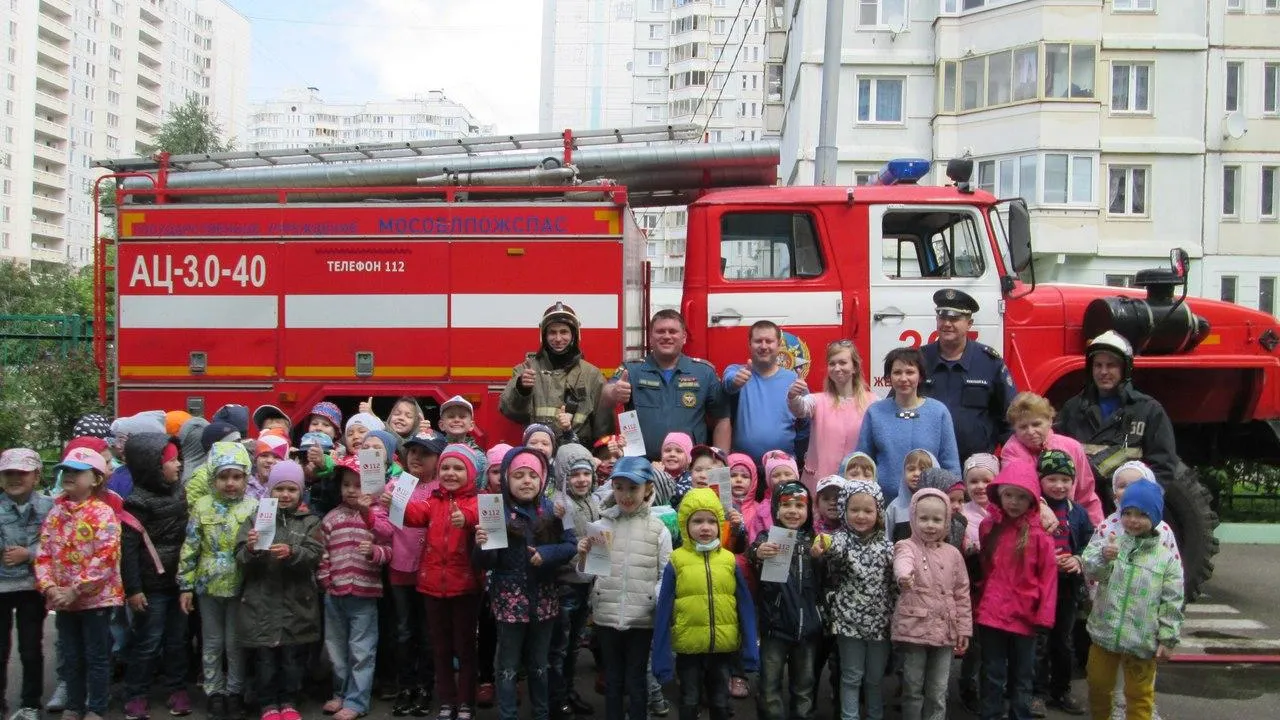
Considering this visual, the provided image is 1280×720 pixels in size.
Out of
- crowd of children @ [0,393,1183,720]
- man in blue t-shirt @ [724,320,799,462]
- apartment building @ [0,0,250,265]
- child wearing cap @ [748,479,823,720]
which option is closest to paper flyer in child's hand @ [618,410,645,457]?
crowd of children @ [0,393,1183,720]

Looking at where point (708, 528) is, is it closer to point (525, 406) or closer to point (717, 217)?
point (525, 406)

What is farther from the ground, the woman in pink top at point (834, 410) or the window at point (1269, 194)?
the window at point (1269, 194)

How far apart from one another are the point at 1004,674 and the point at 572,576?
7.38 ft

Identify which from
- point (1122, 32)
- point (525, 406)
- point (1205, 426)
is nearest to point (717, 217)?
point (525, 406)

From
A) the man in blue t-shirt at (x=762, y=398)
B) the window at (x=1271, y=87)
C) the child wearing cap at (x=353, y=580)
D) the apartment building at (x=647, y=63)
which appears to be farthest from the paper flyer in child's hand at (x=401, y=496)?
the apartment building at (x=647, y=63)

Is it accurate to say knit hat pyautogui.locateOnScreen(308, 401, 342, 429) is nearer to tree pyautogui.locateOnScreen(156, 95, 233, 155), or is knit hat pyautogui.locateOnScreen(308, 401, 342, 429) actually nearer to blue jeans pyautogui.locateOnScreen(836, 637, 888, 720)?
blue jeans pyautogui.locateOnScreen(836, 637, 888, 720)

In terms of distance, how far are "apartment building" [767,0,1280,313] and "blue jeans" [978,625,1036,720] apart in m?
23.3

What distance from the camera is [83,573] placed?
5547mm

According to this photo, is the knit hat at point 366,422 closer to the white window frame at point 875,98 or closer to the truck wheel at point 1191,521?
the truck wheel at point 1191,521

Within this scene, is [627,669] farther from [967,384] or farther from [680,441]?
[967,384]

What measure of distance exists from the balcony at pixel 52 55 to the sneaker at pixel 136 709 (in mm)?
80720

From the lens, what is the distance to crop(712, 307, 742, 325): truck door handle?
24.2 ft

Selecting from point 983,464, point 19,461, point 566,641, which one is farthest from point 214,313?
point 983,464

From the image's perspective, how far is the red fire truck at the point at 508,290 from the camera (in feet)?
24.1
